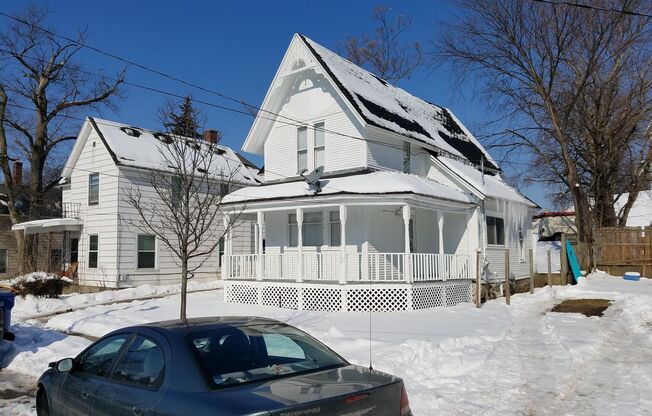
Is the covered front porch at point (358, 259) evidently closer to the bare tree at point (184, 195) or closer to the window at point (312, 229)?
the window at point (312, 229)

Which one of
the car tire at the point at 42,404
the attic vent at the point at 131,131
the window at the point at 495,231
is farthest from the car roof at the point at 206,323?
the attic vent at the point at 131,131

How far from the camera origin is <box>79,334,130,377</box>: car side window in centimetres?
468

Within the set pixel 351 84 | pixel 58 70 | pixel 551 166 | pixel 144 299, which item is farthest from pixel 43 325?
pixel 551 166

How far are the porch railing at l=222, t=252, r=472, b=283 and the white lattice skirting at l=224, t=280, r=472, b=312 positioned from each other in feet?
0.76

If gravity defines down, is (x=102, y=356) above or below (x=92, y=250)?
below

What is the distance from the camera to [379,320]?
13.2 metres

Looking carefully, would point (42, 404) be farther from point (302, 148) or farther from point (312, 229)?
point (302, 148)

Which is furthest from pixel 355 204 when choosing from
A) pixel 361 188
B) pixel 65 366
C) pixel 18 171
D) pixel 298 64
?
pixel 18 171

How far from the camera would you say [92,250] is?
2352 cm

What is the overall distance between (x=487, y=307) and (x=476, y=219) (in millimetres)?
3506

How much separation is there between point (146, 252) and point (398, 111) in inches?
471

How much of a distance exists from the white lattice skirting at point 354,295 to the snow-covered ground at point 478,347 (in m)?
0.67

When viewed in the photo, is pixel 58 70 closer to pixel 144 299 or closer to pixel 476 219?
pixel 144 299

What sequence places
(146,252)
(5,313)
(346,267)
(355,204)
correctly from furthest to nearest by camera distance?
(146,252) → (346,267) → (355,204) → (5,313)
